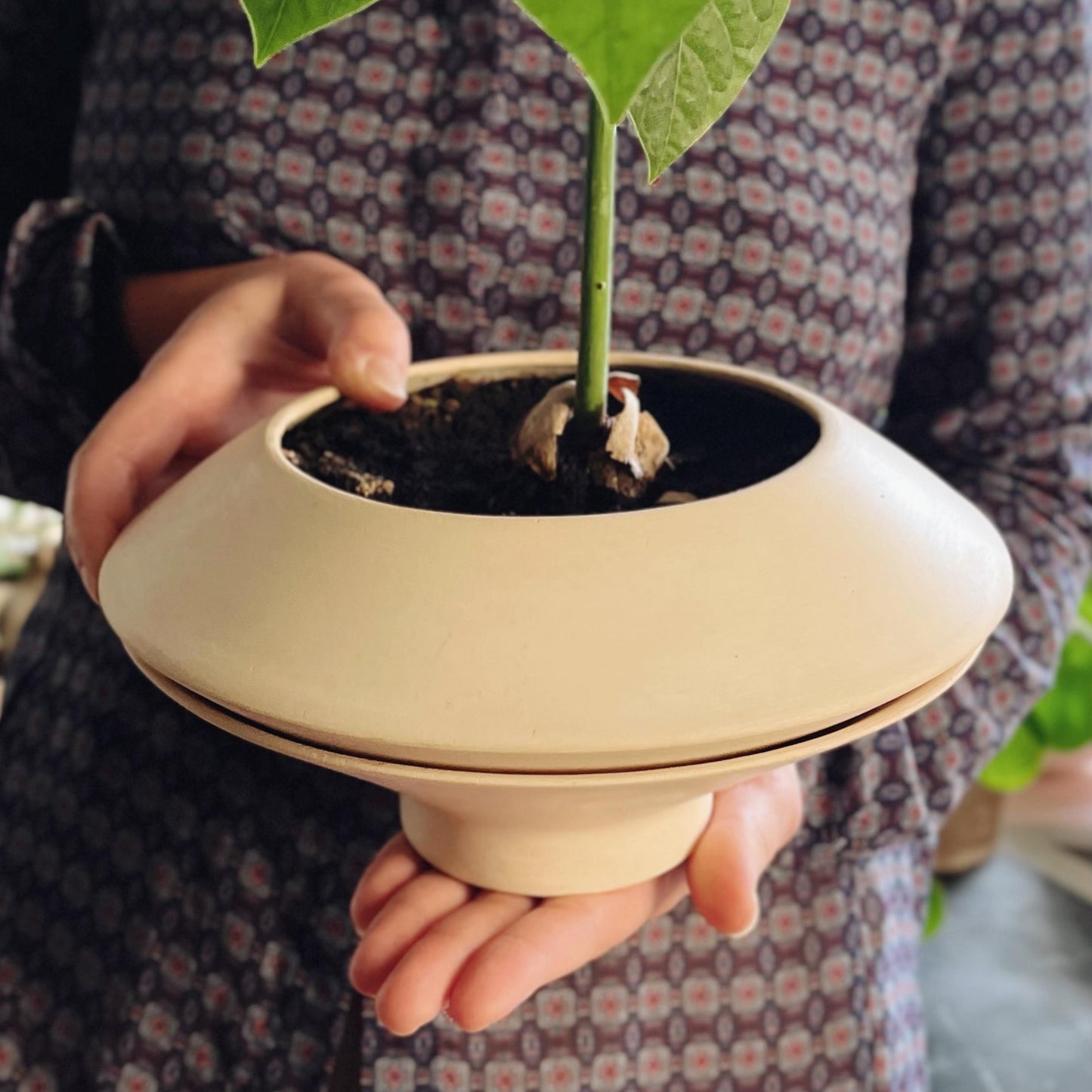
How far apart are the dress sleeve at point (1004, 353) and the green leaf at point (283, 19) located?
46cm

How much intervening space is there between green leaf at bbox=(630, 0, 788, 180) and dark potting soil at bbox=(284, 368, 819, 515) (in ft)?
0.34

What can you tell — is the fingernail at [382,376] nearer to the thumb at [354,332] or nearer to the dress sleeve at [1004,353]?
the thumb at [354,332]

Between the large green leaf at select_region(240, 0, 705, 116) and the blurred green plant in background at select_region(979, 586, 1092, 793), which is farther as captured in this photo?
the blurred green plant in background at select_region(979, 586, 1092, 793)

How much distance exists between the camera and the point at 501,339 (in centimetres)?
57

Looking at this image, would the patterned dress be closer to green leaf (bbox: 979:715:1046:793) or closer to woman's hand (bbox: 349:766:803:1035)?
woman's hand (bbox: 349:766:803:1035)

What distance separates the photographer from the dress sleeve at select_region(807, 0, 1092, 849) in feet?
1.88

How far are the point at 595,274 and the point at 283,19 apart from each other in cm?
12

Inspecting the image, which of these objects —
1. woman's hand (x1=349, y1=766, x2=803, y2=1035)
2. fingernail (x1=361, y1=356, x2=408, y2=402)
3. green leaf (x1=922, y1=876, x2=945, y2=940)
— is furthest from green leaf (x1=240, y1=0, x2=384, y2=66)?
green leaf (x1=922, y1=876, x2=945, y2=940)

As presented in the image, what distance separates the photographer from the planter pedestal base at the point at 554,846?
0.34 meters

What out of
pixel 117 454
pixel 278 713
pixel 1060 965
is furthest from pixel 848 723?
pixel 1060 965

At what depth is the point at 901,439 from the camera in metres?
0.67

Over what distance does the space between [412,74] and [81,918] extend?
1.56ft

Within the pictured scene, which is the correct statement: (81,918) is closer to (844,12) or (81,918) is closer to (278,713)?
(278,713)

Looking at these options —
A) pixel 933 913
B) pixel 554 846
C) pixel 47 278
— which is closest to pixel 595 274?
pixel 554 846
